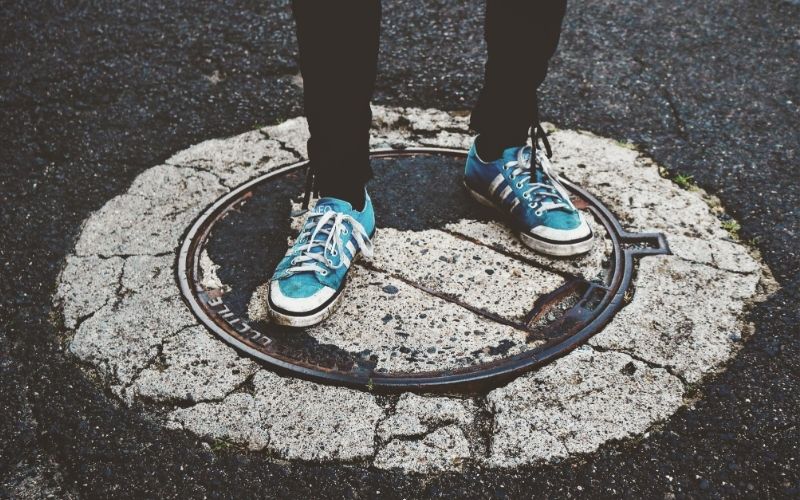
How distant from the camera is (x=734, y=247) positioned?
6.37 feet

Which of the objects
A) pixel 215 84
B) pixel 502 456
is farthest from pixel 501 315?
pixel 215 84

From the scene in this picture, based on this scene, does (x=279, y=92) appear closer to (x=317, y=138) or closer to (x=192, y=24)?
(x=192, y=24)

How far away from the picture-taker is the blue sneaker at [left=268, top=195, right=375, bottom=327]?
5.50ft

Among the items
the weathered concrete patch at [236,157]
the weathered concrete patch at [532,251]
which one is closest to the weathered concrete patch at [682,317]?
the weathered concrete patch at [532,251]

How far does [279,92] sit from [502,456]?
185 cm

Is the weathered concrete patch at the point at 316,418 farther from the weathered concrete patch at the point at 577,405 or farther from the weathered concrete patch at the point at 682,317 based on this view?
the weathered concrete patch at the point at 682,317

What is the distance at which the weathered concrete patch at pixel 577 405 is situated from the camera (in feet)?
4.68

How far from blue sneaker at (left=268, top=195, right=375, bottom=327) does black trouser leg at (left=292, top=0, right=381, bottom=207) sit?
4.1 inches

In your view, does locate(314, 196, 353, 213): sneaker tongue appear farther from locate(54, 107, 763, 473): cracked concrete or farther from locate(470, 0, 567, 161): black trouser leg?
locate(470, 0, 567, 161): black trouser leg

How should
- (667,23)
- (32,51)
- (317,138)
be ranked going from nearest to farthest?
(317,138), (32,51), (667,23)

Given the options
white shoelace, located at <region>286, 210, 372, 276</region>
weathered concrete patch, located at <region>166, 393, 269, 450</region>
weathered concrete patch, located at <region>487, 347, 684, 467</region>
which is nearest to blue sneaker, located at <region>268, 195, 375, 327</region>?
white shoelace, located at <region>286, 210, 372, 276</region>

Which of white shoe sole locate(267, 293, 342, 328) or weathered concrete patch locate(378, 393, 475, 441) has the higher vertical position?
white shoe sole locate(267, 293, 342, 328)

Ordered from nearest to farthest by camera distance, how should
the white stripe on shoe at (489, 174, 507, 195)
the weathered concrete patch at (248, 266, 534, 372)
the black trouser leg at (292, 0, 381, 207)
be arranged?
the black trouser leg at (292, 0, 381, 207) < the weathered concrete patch at (248, 266, 534, 372) < the white stripe on shoe at (489, 174, 507, 195)

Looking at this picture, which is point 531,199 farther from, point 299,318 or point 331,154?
point 299,318
